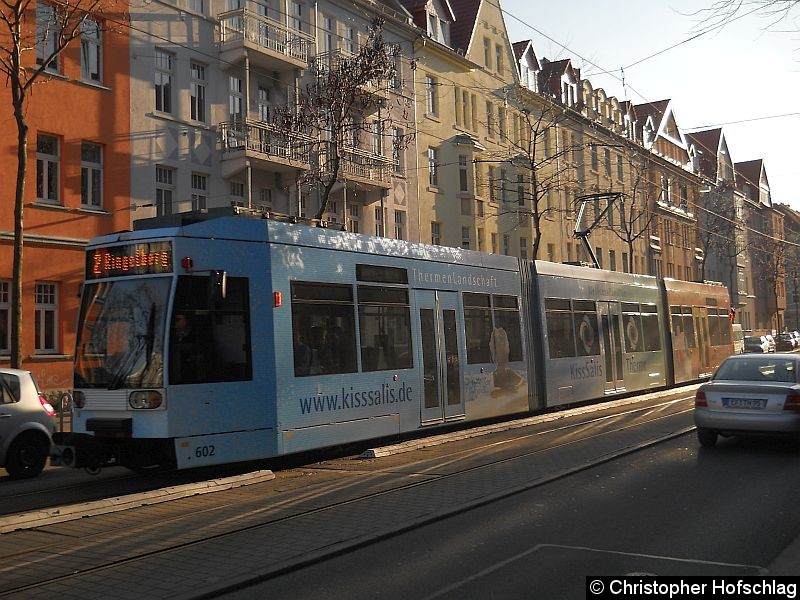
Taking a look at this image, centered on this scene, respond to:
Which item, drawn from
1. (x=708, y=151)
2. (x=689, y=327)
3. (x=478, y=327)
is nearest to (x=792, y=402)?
(x=478, y=327)

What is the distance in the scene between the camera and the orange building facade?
21281 mm

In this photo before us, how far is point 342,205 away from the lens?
3222 centimetres

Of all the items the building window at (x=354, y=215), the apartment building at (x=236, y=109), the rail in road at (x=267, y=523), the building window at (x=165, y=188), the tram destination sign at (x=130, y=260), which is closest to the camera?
the rail in road at (x=267, y=523)

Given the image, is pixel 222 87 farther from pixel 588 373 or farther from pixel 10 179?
pixel 588 373

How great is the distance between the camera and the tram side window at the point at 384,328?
522 inches

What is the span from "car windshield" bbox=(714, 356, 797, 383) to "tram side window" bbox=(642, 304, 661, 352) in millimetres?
10634

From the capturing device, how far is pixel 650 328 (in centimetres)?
2462

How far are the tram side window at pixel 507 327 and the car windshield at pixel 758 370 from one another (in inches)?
185

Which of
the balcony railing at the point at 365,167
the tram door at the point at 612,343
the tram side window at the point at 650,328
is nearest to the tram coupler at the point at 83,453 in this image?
the tram door at the point at 612,343

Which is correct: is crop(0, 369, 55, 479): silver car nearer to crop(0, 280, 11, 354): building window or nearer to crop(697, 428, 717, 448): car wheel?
crop(0, 280, 11, 354): building window

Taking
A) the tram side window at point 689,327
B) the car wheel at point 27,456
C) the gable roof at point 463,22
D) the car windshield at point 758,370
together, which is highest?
the gable roof at point 463,22

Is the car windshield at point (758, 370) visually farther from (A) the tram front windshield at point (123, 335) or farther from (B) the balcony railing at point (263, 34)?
(B) the balcony railing at point (263, 34)

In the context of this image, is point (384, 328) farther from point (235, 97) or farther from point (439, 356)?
point (235, 97)

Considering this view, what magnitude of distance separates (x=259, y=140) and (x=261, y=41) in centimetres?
349
